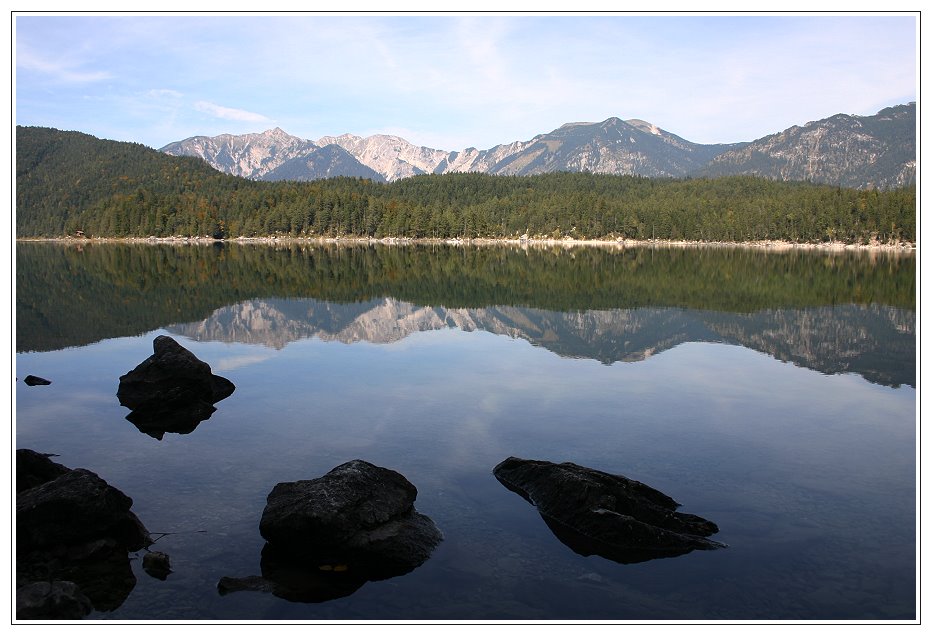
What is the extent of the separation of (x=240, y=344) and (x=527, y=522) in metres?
24.8

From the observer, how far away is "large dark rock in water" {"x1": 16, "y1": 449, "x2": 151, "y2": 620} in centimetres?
1129

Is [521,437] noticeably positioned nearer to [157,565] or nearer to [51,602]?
[157,565]

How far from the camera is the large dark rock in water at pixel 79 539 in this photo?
11.3 meters

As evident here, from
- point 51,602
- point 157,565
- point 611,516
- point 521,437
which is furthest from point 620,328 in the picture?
point 51,602

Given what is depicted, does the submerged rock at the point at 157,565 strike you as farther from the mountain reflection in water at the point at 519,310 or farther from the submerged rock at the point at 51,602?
the mountain reflection in water at the point at 519,310

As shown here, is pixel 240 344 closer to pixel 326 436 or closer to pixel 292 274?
pixel 326 436

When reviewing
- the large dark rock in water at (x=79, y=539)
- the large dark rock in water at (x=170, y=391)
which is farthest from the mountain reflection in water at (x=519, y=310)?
the large dark rock in water at (x=79, y=539)

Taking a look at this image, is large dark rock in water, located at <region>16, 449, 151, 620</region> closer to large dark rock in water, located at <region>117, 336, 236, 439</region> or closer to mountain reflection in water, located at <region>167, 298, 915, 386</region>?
large dark rock in water, located at <region>117, 336, 236, 439</region>

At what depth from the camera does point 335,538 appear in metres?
12.4

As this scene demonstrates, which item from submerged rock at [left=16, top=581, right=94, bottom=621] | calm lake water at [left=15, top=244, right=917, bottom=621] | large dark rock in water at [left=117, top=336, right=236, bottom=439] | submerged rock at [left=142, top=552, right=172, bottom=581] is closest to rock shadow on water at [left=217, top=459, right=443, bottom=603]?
calm lake water at [left=15, top=244, right=917, bottom=621]

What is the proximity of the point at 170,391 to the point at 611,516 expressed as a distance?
16114 mm

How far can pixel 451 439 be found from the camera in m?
19.1

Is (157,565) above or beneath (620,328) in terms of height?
beneath

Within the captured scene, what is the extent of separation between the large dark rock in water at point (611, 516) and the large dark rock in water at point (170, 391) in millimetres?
11693
